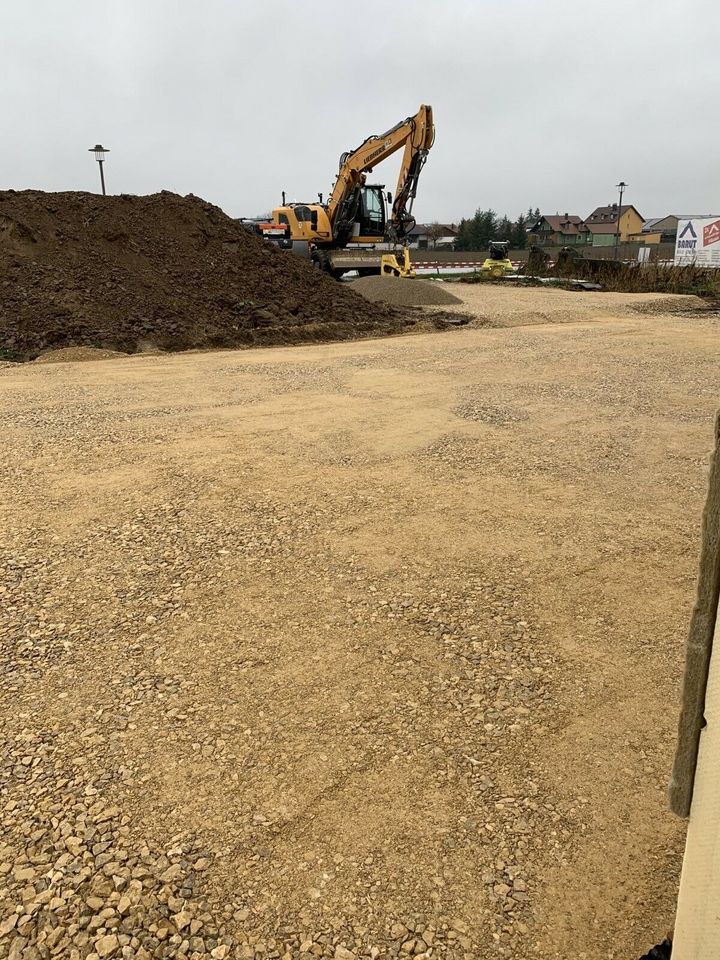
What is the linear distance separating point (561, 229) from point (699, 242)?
67765 millimetres

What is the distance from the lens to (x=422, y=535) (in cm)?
457

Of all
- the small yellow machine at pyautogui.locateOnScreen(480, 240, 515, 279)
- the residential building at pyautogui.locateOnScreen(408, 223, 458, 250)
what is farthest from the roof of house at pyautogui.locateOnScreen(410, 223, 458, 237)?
the small yellow machine at pyautogui.locateOnScreen(480, 240, 515, 279)

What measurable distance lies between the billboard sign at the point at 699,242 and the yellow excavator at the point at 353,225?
1198 centimetres

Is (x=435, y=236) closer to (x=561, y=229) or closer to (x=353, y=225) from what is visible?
(x=561, y=229)

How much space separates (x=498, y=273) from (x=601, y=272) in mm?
5151

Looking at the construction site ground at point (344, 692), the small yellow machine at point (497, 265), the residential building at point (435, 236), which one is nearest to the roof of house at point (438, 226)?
the residential building at point (435, 236)

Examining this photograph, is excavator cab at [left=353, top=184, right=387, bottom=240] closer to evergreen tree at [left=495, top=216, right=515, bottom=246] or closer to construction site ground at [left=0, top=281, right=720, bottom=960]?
construction site ground at [left=0, top=281, right=720, bottom=960]

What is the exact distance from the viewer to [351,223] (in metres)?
23.6

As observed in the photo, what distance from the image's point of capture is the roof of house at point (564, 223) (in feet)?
294

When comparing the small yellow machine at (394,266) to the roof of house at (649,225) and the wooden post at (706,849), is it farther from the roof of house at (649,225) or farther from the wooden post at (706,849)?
the roof of house at (649,225)

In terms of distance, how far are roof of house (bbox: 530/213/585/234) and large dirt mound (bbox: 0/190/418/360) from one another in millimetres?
77837

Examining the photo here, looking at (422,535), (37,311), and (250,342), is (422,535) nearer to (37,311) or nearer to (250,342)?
(250,342)

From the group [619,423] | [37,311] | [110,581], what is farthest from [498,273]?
[110,581]

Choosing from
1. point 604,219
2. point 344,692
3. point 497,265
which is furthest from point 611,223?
point 344,692
